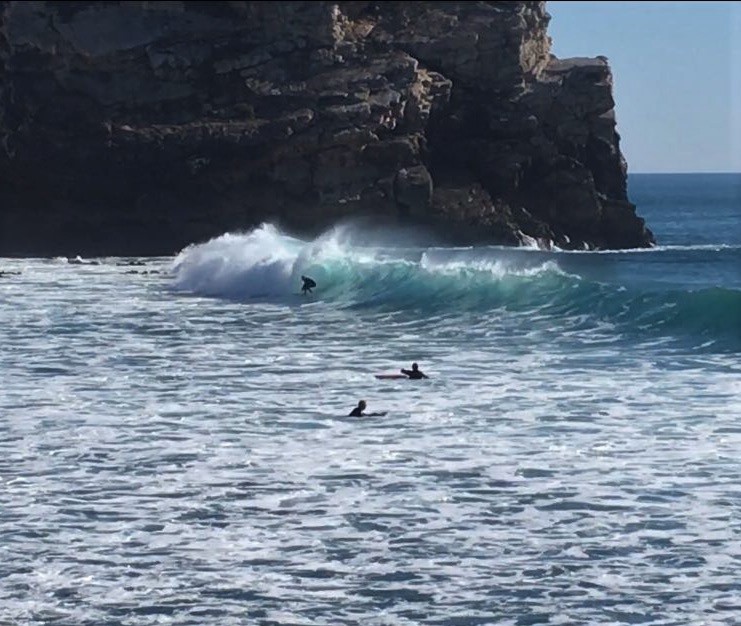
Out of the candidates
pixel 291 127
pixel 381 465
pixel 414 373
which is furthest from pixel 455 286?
pixel 291 127

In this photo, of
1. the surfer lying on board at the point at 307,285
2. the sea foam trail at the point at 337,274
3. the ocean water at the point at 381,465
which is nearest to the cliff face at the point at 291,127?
the sea foam trail at the point at 337,274

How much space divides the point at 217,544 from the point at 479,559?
6.83 feet

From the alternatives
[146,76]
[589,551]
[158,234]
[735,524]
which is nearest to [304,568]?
[589,551]

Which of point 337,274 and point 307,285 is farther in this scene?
point 337,274

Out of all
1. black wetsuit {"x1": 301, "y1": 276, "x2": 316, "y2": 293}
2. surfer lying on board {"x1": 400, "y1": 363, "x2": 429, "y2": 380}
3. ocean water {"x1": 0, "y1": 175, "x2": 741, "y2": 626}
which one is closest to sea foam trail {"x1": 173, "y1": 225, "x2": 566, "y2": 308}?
black wetsuit {"x1": 301, "y1": 276, "x2": 316, "y2": 293}

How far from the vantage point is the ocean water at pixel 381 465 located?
12.3 meters

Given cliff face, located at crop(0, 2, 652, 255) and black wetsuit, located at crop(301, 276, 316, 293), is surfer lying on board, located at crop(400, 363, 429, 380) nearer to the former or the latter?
black wetsuit, located at crop(301, 276, 316, 293)

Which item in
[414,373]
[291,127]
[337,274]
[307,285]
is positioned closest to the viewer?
[414,373]

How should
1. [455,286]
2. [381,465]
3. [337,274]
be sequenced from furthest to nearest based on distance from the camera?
[337,274], [455,286], [381,465]

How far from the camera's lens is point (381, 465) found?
16234 millimetres

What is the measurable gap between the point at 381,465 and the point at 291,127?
125ft

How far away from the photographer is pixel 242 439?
17531mm

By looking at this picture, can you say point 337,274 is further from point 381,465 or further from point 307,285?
point 381,465

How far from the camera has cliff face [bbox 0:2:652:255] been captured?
53312 millimetres
